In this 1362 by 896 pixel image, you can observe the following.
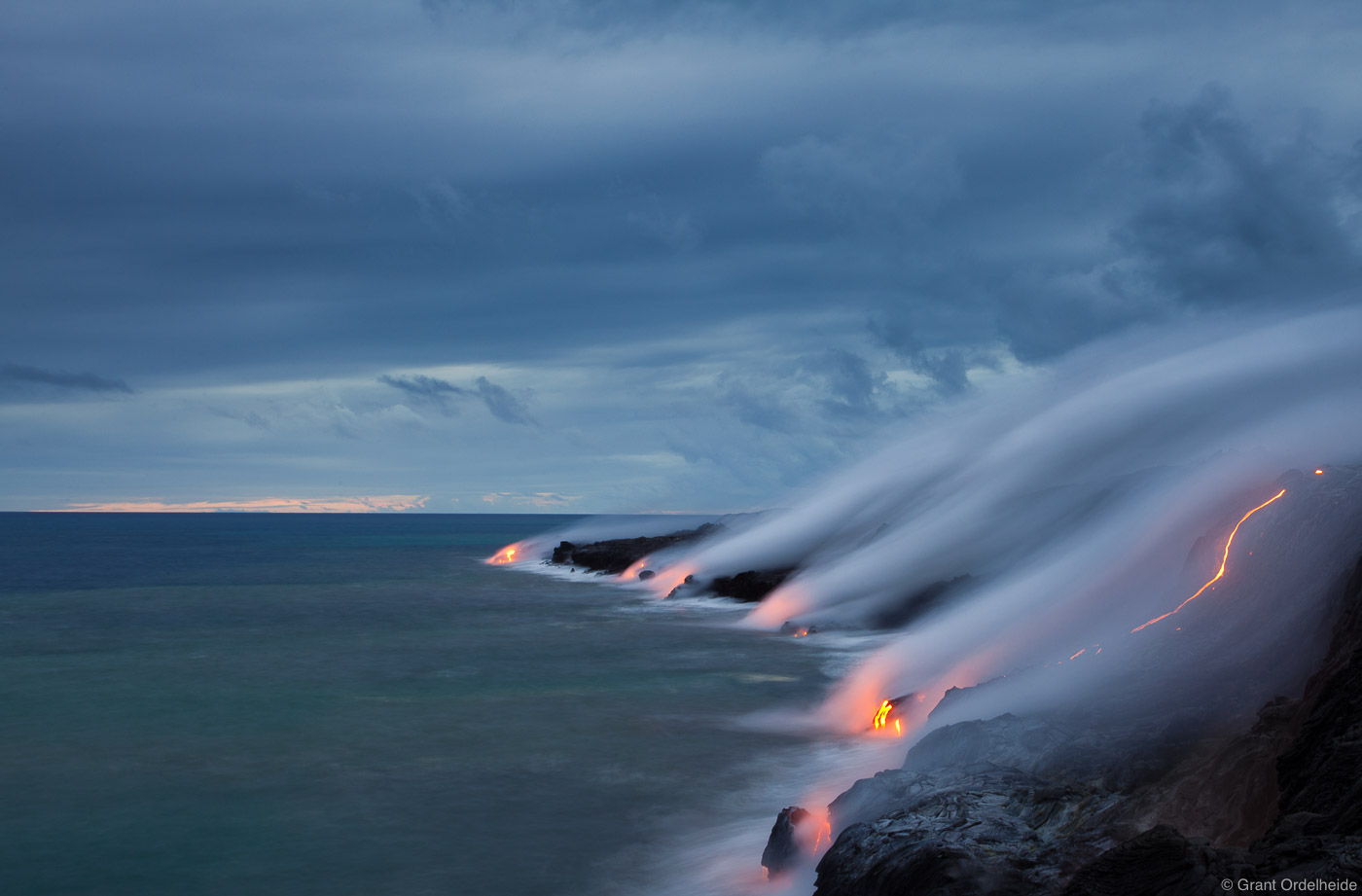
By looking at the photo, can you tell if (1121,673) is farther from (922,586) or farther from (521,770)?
(922,586)

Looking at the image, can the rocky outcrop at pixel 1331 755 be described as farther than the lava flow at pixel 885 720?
No

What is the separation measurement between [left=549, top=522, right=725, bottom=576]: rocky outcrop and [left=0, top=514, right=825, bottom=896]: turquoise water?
21155mm

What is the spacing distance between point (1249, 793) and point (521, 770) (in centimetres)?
1054

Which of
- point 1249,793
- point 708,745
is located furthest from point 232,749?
point 1249,793

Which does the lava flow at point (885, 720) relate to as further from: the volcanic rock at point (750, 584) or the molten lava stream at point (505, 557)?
the molten lava stream at point (505, 557)

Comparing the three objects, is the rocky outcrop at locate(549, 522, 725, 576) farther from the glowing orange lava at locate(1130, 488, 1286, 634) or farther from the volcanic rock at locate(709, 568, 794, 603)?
the glowing orange lava at locate(1130, 488, 1286, 634)

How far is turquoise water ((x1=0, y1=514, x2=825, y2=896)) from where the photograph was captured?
460 inches

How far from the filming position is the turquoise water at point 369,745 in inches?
460

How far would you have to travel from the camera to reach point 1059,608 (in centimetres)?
1930

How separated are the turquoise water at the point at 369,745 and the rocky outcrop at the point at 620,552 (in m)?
21.2

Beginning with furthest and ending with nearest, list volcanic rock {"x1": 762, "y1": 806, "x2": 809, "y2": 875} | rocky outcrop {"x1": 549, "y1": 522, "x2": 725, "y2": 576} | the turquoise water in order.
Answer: rocky outcrop {"x1": 549, "y1": 522, "x2": 725, "y2": 576}, the turquoise water, volcanic rock {"x1": 762, "y1": 806, "x2": 809, "y2": 875}

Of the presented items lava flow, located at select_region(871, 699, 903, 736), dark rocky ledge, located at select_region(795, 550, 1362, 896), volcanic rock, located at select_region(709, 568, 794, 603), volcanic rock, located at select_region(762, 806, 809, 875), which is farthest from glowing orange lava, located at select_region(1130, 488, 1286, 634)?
volcanic rock, located at select_region(709, 568, 794, 603)

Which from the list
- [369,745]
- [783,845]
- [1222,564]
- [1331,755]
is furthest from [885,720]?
[1331,755]

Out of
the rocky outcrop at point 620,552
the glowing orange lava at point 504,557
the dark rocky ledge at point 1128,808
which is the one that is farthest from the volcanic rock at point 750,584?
the glowing orange lava at point 504,557
